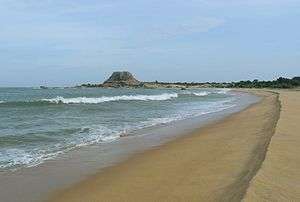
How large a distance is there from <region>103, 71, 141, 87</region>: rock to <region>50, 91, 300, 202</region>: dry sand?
13423cm

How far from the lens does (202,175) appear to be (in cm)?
789

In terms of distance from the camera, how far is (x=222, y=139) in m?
12.9

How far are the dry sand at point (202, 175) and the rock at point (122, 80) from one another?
134 m

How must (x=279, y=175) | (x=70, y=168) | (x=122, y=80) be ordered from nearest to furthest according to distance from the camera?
Answer: (x=279, y=175) < (x=70, y=168) < (x=122, y=80)

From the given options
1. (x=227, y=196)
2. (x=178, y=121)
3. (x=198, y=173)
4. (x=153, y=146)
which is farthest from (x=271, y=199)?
(x=178, y=121)

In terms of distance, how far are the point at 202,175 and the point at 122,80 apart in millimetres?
140669

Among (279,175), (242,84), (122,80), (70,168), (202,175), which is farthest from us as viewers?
(122,80)

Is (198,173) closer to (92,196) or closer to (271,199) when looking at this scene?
(92,196)

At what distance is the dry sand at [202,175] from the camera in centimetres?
645

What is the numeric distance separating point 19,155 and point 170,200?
229 inches

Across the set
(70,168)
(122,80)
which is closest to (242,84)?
(122,80)

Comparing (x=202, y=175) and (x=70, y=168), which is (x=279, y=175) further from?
(x=70, y=168)

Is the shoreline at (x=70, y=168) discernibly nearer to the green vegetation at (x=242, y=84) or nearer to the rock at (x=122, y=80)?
the green vegetation at (x=242, y=84)

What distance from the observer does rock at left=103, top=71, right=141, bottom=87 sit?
14662 centimetres
